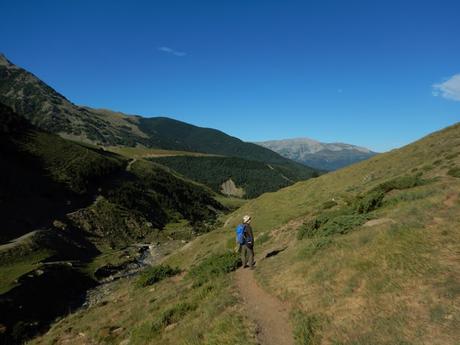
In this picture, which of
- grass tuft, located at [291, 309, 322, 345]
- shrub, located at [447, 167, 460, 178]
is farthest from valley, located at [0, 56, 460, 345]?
shrub, located at [447, 167, 460, 178]

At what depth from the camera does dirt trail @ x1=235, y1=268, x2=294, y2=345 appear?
9.77 metres

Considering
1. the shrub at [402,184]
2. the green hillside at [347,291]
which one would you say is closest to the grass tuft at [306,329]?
the green hillside at [347,291]

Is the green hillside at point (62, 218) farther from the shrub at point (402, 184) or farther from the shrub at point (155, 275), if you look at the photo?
the shrub at point (402, 184)

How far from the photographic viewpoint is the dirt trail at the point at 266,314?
977 cm

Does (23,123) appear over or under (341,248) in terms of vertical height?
over

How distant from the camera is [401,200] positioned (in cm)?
2034

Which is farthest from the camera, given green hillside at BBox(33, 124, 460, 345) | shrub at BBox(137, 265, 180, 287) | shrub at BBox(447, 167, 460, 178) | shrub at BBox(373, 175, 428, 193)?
shrub at BBox(137, 265, 180, 287)

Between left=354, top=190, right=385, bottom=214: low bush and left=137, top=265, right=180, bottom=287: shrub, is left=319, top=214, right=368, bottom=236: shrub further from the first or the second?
left=137, top=265, right=180, bottom=287: shrub

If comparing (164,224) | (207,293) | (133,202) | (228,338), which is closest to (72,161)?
(133,202)

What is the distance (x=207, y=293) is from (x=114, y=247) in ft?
175

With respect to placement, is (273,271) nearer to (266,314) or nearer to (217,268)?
(266,314)

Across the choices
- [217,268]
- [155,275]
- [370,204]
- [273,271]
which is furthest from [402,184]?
[155,275]

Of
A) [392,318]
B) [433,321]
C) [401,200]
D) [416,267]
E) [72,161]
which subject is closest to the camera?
[433,321]

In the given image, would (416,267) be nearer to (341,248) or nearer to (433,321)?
(433,321)
